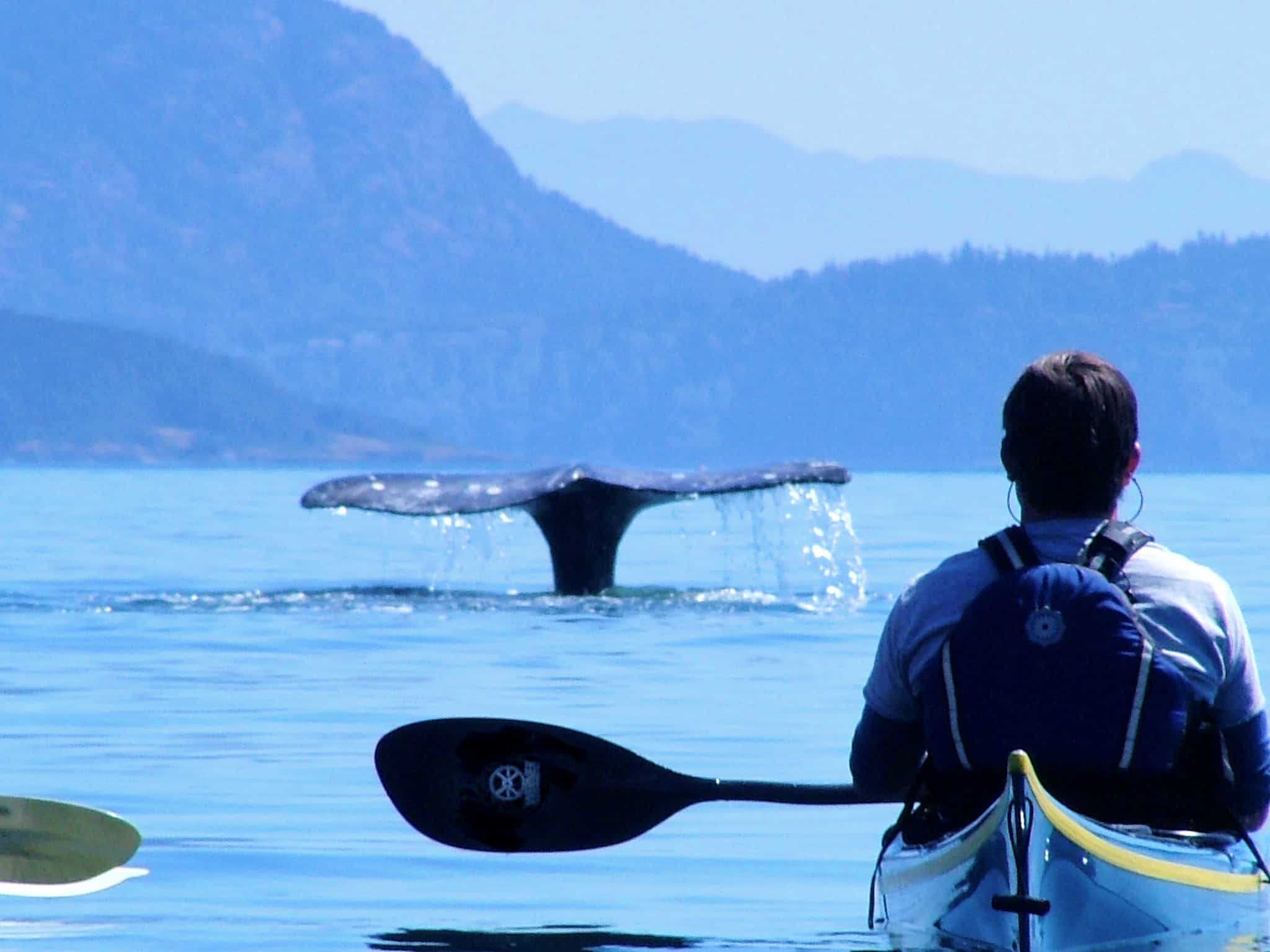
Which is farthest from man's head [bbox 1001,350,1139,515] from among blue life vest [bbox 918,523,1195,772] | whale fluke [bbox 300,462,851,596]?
whale fluke [bbox 300,462,851,596]

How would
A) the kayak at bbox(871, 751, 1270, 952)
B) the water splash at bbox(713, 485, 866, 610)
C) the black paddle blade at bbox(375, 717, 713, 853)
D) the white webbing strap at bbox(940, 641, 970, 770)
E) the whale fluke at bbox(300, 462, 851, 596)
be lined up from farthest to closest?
the water splash at bbox(713, 485, 866, 610) < the whale fluke at bbox(300, 462, 851, 596) < the black paddle blade at bbox(375, 717, 713, 853) < the white webbing strap at bbox(940, 641, 970, 770) < the kayak at bbox(871, 751, 1270, 952)

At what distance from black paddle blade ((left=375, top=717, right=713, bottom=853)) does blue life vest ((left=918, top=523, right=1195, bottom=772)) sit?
1764 mm

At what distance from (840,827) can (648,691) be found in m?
4.20

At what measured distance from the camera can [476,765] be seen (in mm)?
6371

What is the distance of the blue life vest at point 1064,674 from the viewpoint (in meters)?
4.53

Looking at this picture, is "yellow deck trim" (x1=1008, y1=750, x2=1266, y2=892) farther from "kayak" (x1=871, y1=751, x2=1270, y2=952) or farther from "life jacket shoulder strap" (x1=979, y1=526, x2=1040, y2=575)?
"life jacket shoulder strap" (x1=979, y1=526, x2=1040, y2=575)

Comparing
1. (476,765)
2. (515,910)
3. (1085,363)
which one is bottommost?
(515,910)

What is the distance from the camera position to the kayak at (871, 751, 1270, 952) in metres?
4.49

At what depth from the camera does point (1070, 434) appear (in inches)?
182

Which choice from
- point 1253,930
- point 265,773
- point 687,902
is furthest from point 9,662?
point 1253,930

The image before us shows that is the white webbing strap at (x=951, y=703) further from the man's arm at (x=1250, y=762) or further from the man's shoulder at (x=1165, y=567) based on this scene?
the man's arm at (x=1250, y=762)

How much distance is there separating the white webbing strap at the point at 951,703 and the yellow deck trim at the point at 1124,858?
0.17 metres

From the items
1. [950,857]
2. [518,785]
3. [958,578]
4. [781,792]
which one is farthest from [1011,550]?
[518,785]

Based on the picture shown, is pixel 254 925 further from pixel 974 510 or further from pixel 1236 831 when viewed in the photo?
pixel 974 510
